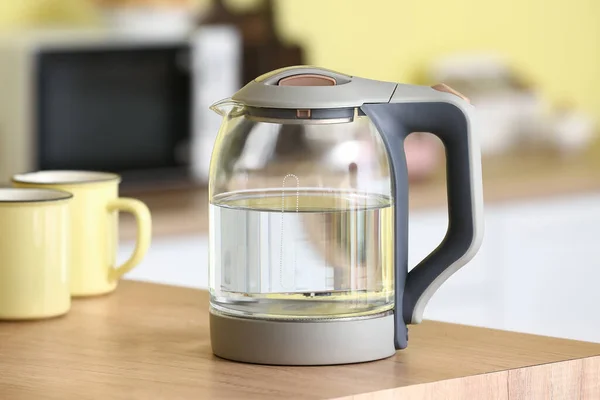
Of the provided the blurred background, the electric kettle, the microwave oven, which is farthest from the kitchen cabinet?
the electric kettle

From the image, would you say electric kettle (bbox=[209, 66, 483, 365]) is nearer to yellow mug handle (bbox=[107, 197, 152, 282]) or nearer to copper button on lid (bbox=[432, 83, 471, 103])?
copper button on lid (bbox=[432, 83, 471, 103])

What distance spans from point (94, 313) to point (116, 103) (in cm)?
152

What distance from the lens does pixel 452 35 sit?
3.64 m

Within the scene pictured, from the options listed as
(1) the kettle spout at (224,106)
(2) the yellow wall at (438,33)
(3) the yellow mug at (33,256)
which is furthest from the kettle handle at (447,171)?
(2) the yellow wall at (438,33)

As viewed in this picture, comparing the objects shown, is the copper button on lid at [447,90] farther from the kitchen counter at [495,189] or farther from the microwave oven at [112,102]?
the microwave oven at [112,102]

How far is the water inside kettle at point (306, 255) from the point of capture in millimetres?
992

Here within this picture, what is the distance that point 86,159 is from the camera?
266cm

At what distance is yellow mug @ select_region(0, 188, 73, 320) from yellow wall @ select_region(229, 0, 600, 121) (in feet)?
6.89

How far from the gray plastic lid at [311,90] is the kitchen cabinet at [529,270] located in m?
1.67

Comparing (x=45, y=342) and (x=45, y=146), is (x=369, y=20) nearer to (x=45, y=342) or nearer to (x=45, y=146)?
(x=45, y=146)

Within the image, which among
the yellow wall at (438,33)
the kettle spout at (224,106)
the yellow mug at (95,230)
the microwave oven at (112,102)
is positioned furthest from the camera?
the yellow wall at (438,33)

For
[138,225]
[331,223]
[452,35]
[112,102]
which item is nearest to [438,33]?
[452,35]

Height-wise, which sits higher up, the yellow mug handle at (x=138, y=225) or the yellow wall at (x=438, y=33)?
the yellow wall at (x=438, y=33)

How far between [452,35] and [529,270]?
3.08ft
